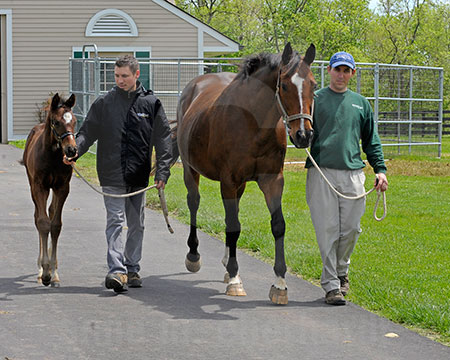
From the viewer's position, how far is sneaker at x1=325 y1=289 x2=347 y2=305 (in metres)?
6.73

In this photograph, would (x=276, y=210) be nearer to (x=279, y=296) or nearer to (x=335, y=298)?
(x=279, y=296)

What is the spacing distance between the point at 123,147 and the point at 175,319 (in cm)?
178

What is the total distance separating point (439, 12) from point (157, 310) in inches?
2537

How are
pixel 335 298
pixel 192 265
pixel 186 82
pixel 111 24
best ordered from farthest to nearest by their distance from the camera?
pixel 111 24
pixel 186 82
pixel 192 265
pixel 335 298

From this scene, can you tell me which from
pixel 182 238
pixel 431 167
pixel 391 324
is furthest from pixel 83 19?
pixel 391 324

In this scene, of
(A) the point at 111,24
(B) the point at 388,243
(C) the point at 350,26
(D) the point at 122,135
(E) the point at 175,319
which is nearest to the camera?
(E) the point at 175,319

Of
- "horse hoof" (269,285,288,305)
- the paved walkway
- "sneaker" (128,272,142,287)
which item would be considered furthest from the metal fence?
"horse hoof" (269,285,288,305)

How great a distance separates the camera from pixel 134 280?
7.45m

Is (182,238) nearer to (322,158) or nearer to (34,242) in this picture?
(34,242)

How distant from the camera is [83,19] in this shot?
27766 mm

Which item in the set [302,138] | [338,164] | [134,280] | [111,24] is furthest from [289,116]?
[111,24]

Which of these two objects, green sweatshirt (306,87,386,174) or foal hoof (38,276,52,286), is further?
foal hoof (38,276,52,286)

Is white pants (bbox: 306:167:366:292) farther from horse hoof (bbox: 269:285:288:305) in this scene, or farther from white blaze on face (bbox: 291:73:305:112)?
white blaze on face (bbox: 291:73:305:112)

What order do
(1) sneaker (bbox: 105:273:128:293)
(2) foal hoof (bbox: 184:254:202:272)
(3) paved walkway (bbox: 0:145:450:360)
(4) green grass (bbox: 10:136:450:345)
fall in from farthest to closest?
(2) foal hoof (bbox: 184:254:202:272), (1) sneaker (bbox: 105:273:128:293), (4) green grass (bbox: 10:136:450:345), (3) paved walkway (bbox: 0:145:450:360)
